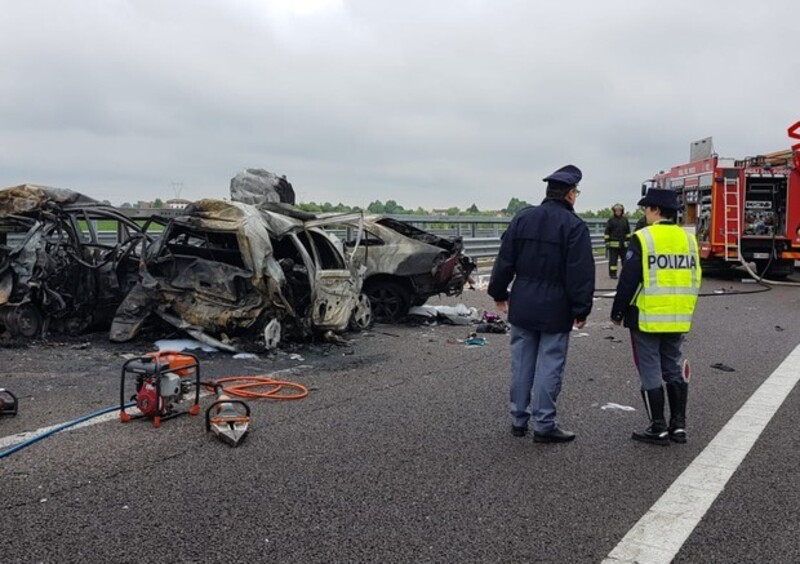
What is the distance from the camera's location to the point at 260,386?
20.9ft

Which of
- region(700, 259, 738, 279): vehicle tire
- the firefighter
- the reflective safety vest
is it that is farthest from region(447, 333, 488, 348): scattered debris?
region(700, 259, 738, 279): vehicle tire

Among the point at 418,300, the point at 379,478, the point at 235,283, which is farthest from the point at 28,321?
the point at 379,478

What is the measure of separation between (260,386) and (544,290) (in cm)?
280

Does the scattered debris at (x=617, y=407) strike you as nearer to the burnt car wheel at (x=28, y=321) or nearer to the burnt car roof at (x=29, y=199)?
the burnt car wheel at (x=28, y=321)

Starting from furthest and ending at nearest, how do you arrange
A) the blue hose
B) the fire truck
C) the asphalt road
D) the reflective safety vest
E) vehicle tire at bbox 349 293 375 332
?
the fire truck
vehicle tire at bbox 349 293 375 332
the reflective safety vest
the blue hose
the asphalt road

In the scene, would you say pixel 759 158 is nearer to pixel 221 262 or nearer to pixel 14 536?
pixel 221 262

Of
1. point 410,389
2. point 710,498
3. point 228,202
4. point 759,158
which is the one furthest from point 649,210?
point 759,158

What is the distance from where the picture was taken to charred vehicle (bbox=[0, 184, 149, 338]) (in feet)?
26.1

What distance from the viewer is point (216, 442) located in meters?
4.71

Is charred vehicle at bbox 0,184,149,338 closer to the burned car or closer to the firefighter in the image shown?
the burned car

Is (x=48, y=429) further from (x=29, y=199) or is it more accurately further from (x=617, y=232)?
(x=617, y=232)

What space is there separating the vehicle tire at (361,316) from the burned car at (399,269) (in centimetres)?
71

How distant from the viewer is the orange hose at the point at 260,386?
594 cm

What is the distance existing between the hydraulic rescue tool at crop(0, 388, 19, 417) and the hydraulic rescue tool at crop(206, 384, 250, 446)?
4.67 ft
